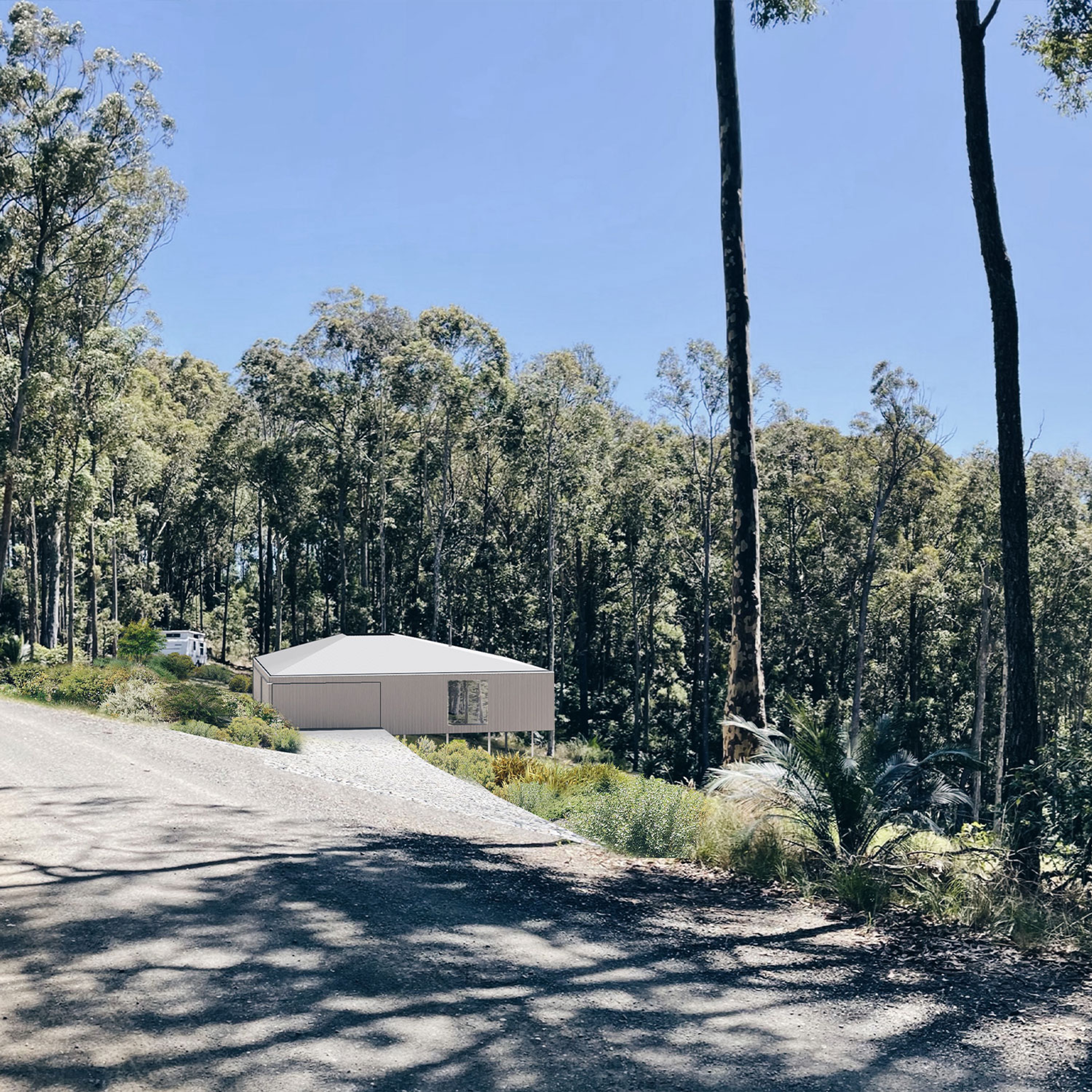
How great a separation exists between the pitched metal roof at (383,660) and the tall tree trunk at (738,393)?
13665 millimetres

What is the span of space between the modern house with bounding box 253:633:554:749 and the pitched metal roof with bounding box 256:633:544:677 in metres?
0.03

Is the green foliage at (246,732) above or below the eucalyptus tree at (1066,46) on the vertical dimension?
below

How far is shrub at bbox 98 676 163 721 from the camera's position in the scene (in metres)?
15.1

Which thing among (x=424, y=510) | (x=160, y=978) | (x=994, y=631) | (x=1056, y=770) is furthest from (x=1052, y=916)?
(x=424, y=510)

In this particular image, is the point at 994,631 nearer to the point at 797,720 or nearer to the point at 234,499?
the point at 797,720

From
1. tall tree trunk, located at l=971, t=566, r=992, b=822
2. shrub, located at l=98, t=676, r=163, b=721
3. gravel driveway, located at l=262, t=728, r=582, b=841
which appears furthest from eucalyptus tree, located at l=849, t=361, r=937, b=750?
shrub, located at l=98, t=676, r=163, b=721

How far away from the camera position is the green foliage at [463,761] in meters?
15.6

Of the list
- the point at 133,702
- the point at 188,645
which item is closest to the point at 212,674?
the point at 188,645

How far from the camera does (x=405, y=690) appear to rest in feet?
71.2

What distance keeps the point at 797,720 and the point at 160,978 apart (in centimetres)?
455

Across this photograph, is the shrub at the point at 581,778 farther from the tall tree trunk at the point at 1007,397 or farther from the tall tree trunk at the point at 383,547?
the tall tree trunk at the point at 383,547

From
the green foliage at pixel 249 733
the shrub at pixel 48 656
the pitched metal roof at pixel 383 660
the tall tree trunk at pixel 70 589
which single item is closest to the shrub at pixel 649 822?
the green foliage at pixel 249 733

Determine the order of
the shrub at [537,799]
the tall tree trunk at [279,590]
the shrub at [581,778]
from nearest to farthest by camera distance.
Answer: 1. the shrub at [537,799]
2. the shrub at [581,778]
3. the tall tree trunk at [279,590]

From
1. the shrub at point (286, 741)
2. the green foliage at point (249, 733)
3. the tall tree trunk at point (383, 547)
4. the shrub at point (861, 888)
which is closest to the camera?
the shrub at point (861, 888)
